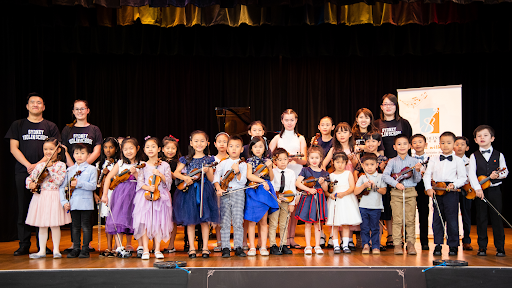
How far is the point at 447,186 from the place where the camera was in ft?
13.7

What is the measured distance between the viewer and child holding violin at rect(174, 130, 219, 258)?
13.4ft

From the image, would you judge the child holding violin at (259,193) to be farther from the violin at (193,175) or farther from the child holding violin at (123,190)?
the child holding violin at (123,190)

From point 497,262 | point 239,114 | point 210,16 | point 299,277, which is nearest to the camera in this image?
point 299,277

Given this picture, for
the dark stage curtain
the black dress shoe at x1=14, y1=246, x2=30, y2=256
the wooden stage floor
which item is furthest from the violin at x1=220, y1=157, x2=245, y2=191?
the dark stage curtain

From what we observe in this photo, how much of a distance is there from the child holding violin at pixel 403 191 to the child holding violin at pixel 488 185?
0.56 meters

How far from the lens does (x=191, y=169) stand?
4.12m

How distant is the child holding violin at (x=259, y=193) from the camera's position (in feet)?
13.4

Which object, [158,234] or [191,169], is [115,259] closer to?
[158,234]

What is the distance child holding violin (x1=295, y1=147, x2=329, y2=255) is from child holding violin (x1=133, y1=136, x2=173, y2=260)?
4.16 feet

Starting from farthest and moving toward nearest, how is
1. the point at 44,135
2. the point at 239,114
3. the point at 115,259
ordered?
the point at 239,114, the point at 44,135, the point at 115,259

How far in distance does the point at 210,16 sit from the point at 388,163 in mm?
3538

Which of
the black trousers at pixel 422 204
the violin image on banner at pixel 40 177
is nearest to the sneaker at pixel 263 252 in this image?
the black trousers at pixel 422 204

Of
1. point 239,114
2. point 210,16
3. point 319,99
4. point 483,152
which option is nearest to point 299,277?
point 483,152

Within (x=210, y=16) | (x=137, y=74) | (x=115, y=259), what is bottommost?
(x=115, y=259)
